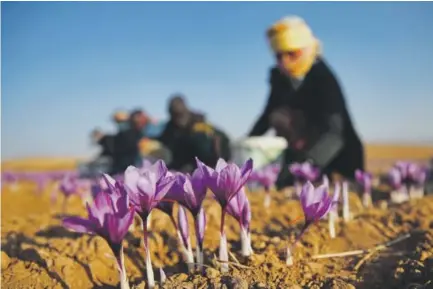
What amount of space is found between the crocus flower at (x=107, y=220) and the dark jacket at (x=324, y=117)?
4025 millimetres

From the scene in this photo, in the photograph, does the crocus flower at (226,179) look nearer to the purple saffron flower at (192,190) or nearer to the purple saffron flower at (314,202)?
the purple saffron flower at (192,190)

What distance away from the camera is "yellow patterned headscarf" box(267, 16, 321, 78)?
247 inches

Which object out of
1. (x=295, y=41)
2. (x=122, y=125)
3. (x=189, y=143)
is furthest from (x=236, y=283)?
(x=122, y=125)

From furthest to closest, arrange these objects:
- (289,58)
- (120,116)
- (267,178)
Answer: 1. (120,116)
2. (289,58)
3. (267,178)

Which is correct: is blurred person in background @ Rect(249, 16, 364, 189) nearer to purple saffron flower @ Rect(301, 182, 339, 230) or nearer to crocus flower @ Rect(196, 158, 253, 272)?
purple saffron flower @ Rect(301, 182, 339, 230)

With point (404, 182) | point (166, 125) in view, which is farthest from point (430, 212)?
point (166, 125)

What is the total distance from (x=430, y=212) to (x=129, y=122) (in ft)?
27.8

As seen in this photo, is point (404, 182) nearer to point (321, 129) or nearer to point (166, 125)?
point (321, 129)

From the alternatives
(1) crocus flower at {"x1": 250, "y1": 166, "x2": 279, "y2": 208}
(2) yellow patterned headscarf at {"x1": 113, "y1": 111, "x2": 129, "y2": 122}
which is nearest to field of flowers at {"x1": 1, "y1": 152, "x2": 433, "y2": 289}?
(1) crocus flower at {"x1": 250, "y1": 166, "x2": 279, "y2": 208}

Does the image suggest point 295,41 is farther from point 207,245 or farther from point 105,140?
point 105,140

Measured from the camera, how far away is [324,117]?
599cm

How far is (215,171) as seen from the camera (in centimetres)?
194

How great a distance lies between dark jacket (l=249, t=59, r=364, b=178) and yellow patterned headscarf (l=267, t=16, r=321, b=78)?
0.12m

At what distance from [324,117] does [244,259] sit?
4.09 metres
